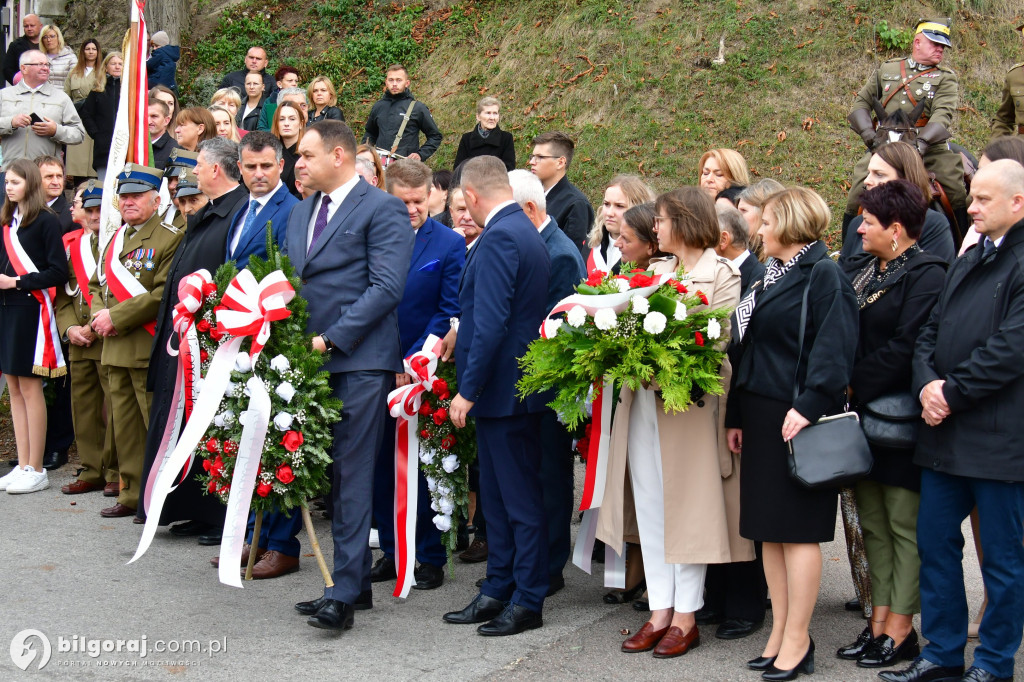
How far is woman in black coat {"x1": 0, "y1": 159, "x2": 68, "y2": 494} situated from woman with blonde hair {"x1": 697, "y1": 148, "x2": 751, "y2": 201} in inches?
197

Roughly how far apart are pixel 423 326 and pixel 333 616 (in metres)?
1.84

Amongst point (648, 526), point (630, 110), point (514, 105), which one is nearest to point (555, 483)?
point (648, 526)

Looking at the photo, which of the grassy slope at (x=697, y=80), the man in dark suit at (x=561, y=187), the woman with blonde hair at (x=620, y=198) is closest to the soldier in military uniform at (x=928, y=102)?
the man in dark suit at (x=561, y=187)

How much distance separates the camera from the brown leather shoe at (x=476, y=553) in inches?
250

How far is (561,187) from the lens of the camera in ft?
24.6

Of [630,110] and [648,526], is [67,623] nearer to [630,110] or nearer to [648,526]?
[648,526]

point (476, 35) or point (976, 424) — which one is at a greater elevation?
point (476, 35)

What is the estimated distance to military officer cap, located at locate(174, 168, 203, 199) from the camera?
6992 mm

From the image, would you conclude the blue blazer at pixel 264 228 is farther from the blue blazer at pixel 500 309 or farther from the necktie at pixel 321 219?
the blue blazer at pixel 500 309

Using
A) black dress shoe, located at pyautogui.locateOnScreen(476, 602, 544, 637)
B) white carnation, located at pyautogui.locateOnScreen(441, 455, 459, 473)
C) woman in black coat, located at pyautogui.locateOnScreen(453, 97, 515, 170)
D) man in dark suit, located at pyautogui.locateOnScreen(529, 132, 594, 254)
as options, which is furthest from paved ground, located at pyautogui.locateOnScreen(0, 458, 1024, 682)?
woman in black coat, located at pyautogui.locateOnScreen(453, 97, 515, 170)

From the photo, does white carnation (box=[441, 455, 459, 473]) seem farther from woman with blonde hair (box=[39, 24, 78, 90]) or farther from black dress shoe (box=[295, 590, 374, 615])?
Result: woman with blonde hair (box=[39, 24, 78, 90])

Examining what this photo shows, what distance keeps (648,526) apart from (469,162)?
2.05 meters

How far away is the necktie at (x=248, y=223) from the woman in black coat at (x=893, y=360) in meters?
3.47

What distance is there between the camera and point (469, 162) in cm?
529
